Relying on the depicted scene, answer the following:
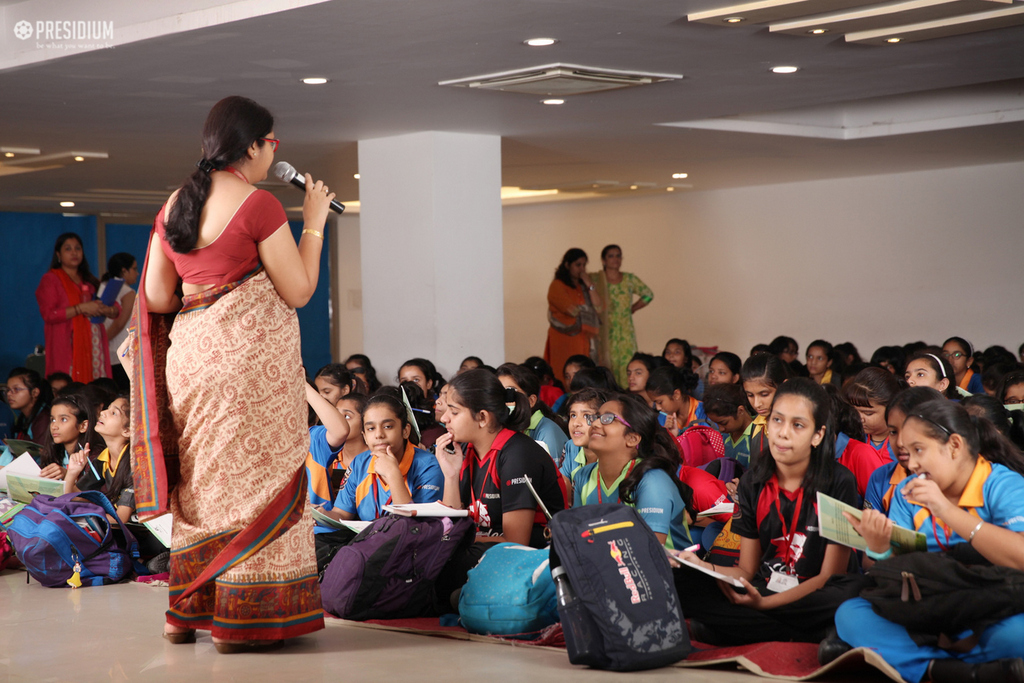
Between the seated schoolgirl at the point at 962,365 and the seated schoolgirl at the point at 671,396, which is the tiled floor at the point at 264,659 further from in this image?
the seated schoolgirl at the point at 962,365

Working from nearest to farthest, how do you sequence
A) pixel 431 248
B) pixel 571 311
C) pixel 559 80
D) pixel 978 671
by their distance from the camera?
pixel 978 671, pixel 559 80, pixel 431 248, pixel 571 311

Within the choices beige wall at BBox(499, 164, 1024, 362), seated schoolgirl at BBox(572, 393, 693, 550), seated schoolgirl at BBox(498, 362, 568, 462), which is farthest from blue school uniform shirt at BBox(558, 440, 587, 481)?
beige wall at BBox(499, 164, 1024, 362)

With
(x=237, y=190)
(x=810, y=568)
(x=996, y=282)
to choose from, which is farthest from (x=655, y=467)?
(x=996, y=282)

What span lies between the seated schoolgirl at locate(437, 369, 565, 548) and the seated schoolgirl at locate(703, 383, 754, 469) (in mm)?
1191

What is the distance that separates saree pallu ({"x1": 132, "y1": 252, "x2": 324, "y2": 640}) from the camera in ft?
9.57

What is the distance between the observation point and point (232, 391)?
9.57 feet

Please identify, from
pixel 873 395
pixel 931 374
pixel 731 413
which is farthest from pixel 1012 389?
pixel 731 413

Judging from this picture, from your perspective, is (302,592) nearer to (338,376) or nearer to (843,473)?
(843,473)

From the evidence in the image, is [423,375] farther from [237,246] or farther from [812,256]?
[812,256]

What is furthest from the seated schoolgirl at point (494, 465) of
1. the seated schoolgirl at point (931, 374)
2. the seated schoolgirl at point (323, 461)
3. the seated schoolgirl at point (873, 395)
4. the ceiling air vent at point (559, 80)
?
the ceiling air vent at point (559, 80)

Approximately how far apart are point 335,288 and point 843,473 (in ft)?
37.2

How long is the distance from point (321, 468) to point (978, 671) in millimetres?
2657

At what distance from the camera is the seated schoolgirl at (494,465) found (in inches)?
141

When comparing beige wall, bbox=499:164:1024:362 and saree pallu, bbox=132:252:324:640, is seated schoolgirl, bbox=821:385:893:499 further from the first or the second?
beige wall, bbox=499:164:1024:362
